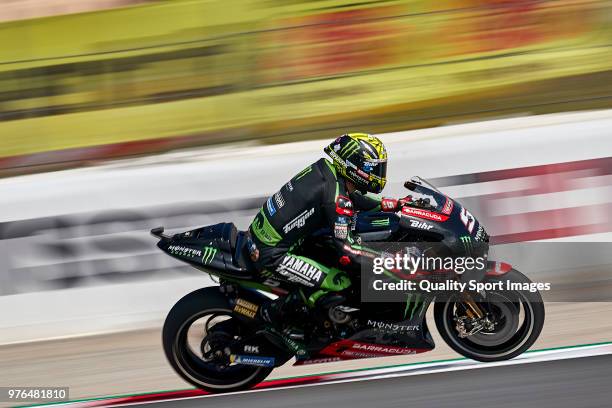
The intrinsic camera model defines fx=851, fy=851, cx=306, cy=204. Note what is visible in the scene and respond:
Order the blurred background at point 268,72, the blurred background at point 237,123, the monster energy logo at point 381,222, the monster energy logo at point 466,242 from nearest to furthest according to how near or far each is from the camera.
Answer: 1. the monster energy logo at point 466,242
2. the monster energy logo at point 381,222
3. the blurred background at point 237,123
4. the blurred background at point 268,72

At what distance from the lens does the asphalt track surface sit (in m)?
5.55

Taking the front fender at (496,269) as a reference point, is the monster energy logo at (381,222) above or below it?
above

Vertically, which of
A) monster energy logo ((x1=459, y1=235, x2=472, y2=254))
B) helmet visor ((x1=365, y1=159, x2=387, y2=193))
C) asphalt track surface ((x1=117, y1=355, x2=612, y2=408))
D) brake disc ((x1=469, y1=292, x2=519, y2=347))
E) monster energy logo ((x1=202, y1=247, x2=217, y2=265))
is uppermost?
helmet visor ((x1=365, y1=159, x2=387, y2=193))

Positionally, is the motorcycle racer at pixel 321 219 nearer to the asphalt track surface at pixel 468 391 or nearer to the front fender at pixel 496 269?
the asphalt track surface at pixel 468 391

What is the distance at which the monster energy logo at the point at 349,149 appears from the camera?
5.75 m

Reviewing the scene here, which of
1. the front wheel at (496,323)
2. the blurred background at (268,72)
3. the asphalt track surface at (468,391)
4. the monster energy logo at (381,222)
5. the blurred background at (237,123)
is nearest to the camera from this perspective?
the asphalt track surface at (468,391)

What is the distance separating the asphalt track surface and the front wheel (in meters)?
0.14

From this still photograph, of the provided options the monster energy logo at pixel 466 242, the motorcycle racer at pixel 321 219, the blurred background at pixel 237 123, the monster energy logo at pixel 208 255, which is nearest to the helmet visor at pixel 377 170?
the motorcycle racer at pixel 321 219

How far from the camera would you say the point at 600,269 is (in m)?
7.85

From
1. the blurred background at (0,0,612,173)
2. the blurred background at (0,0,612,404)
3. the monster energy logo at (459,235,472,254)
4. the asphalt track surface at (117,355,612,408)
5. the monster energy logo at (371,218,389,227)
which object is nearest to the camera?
the asphalt track surface at (117,355,612,408)

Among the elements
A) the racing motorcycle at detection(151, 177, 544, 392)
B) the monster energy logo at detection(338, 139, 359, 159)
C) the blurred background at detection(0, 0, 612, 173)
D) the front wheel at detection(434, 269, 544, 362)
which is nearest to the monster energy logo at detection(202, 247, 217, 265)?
the racing motorcycle at detection(151, 177, 544, 392)

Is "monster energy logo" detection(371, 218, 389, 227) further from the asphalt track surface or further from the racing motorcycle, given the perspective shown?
the asphalt track surface

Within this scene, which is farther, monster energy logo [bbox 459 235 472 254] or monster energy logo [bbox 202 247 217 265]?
monster energy logo [bbox 202 247 217 265]

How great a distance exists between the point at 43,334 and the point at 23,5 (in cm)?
360
